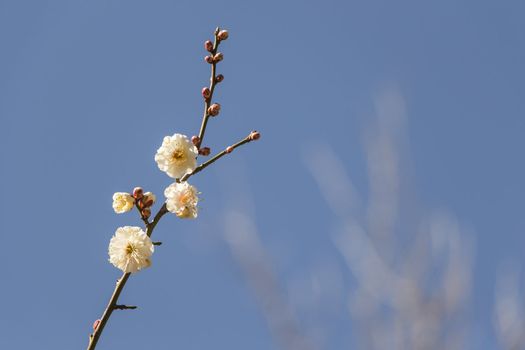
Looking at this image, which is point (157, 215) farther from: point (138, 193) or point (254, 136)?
point (254, 136)

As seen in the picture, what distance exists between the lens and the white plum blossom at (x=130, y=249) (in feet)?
5.12

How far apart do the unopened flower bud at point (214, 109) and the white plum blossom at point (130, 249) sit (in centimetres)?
32

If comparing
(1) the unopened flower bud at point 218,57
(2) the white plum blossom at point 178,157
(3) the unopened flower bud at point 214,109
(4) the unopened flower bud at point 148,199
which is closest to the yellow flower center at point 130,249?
(4) the unopened flower bud at point 148,199

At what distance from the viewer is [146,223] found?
1.55 meters

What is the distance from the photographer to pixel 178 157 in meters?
1.70

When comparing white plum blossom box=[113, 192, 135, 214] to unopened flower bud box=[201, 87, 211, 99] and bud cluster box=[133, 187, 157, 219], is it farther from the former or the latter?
unopened flower bud box=[201, 87, 211, 99]

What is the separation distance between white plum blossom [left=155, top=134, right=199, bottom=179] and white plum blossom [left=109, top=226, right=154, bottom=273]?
17 centimetres

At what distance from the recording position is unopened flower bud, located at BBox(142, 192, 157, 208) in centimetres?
158

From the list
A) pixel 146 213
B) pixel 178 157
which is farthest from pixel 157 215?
pixel 178 157

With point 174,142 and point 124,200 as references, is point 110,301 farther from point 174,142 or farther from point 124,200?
point 174,142

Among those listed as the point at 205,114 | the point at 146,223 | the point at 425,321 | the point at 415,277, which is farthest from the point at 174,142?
the point at 415,277

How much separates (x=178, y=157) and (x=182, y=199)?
146 mm

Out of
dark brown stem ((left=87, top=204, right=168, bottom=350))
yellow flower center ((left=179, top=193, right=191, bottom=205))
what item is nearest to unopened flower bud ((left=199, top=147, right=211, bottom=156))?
yellow flower center ((left=179, top=193, right=191, bottom=205))

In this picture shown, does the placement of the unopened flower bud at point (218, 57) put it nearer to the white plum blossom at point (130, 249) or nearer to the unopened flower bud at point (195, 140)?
the unopened flower bud at point (195, 140)
